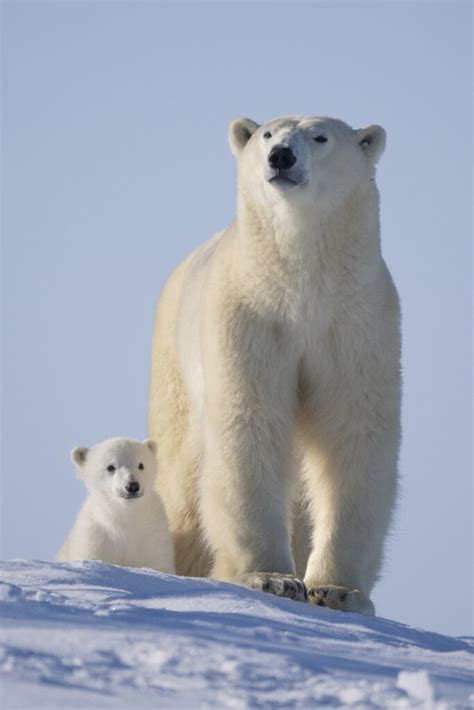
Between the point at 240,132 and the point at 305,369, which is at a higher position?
the point at 240,132

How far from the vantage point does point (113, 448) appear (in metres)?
7.60

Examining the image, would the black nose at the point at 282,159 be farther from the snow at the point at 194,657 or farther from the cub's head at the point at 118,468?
the snow at the point at 194,657

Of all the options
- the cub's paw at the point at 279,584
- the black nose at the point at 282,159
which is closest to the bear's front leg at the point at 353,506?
the cub's paw at the point at 279,584

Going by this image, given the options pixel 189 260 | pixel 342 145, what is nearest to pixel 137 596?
pixel 342 145

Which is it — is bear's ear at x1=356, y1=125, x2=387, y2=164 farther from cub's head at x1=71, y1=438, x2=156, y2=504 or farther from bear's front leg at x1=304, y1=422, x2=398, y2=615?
cub's head at x1=71, y1=438, x2=156, y2=504

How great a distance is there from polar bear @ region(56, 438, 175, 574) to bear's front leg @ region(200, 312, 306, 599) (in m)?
0.65

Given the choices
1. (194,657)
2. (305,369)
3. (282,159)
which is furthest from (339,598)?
(194,657)

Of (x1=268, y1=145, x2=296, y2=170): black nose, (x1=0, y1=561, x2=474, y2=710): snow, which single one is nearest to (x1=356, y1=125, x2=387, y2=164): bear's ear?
(x1=268, y1=145, x2=296, y2=170): black nose

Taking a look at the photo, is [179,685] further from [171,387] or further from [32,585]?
[171,387]

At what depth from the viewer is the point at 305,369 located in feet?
22.4

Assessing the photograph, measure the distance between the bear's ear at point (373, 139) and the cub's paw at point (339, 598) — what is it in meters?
2.10

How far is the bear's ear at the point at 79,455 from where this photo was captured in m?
7.80

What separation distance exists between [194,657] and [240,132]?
3.73m

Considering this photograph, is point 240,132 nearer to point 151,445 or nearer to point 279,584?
point 151,445
